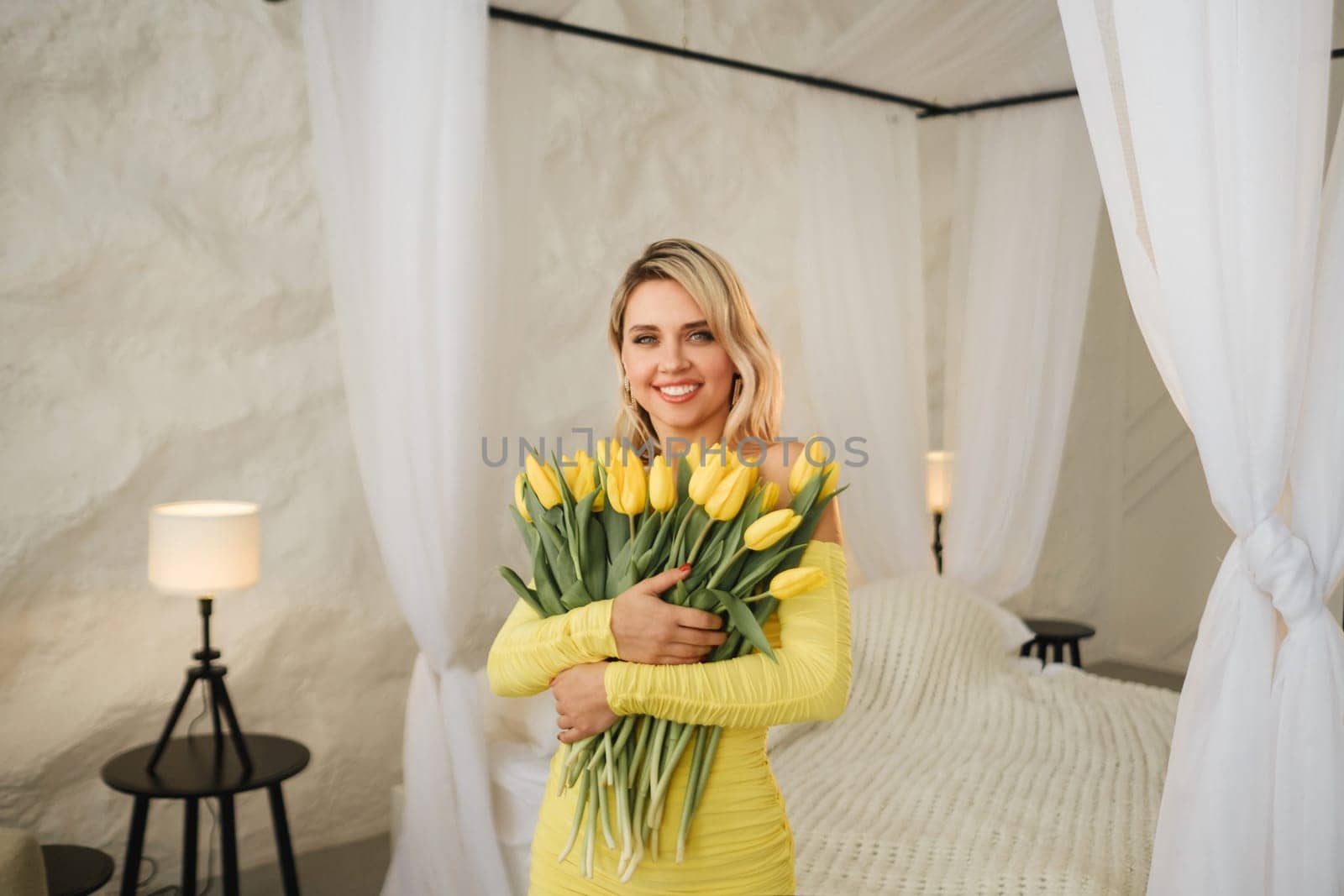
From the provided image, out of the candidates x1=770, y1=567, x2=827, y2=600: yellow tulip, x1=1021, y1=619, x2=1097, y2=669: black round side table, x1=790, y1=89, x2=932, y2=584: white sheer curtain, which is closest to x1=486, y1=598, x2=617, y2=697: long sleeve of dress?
x1=770, y1=567, x2=827, y2=600: yellow tulip

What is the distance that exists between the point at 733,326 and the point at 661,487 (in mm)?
346

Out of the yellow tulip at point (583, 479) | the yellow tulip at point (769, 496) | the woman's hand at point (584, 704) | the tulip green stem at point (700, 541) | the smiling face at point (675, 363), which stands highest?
the smiling face at point (675, 363)

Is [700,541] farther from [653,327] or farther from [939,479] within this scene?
[939,479]

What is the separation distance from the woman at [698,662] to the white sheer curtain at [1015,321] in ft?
7.51

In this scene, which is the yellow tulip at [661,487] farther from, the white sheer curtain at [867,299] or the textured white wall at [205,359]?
the white sheer curtain at [867,299]

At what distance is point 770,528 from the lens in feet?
4.66

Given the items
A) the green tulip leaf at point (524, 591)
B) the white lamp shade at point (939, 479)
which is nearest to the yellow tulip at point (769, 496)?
the green tulip leaf at point (524, 591)

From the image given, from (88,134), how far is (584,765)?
7.20ft

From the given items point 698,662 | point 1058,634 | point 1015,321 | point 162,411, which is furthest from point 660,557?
point 1058,634

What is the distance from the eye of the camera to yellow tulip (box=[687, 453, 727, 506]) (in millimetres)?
1437

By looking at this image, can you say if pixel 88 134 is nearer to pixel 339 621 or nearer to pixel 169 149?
pixel 169 149

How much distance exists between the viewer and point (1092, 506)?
19.1ft

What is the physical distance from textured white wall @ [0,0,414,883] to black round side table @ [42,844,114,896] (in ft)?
1.09

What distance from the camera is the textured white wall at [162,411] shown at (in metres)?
2.73
